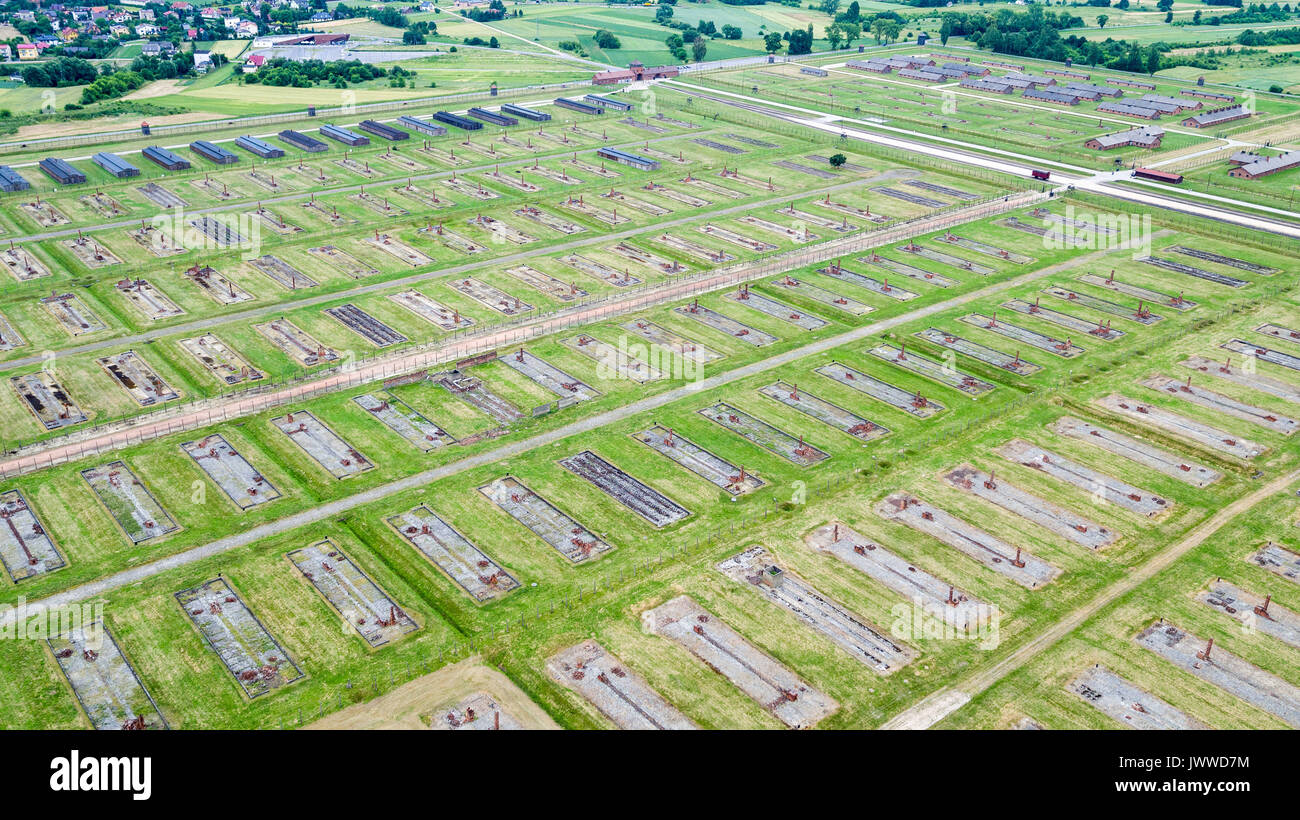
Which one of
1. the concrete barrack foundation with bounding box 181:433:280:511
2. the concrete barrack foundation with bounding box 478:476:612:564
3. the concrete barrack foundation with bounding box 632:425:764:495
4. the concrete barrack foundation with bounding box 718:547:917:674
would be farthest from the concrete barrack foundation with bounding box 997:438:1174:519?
the concrete barrack foundation with bounding box 181:433:280:511

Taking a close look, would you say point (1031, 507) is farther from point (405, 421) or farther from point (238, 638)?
point (238, 638)

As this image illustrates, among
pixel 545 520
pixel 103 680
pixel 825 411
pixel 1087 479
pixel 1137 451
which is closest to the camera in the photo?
pixel 103 680

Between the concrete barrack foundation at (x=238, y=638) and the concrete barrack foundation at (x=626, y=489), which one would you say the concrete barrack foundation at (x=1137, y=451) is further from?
the concrete barrack foundation at (x=238, y=638)

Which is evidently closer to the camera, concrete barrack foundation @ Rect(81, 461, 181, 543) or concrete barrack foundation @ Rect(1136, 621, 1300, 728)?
concrete barrack foundation @ Rect(1136, 621, 1300, 728)

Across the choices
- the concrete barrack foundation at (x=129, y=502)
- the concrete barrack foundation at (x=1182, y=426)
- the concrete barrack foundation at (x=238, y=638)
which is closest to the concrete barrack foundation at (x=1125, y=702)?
the concrete barrack foundation at (x=1182, y=426)

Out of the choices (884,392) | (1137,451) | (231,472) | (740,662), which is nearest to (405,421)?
(231,472)

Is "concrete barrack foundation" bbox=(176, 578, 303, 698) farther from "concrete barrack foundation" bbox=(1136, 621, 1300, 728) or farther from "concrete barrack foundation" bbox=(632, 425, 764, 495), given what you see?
"concrete barrack foundation" bbox=(1136, 621, 1300, 728)
